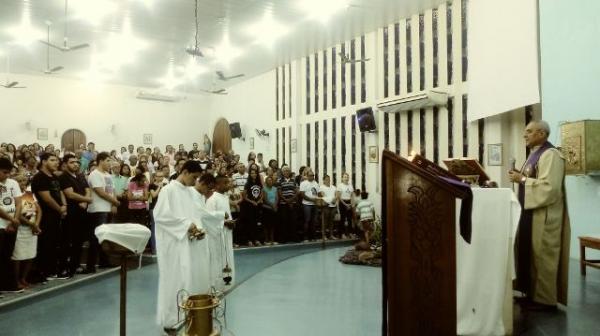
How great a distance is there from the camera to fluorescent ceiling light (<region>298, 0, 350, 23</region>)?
9.38 metres

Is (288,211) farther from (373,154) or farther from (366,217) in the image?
(373,154)

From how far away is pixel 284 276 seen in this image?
6.30 meters

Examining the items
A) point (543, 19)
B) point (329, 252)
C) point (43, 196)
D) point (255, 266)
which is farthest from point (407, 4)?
point (43, 196)

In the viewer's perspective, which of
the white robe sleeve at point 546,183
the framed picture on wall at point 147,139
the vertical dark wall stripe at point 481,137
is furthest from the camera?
the framed picture on wall at point 147,139

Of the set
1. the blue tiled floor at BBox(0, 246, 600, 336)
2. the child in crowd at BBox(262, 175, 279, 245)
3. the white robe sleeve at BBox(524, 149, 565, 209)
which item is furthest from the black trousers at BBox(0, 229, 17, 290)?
the white robe sleeve at BBox(524, 149, 565, 209)

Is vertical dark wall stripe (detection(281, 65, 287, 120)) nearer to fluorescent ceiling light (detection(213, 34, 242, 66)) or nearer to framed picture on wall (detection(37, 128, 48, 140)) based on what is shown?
fluorescent ceiling light (detection(213, 34, 242, 66))

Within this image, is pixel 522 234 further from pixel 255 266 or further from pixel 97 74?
pixel 97 74

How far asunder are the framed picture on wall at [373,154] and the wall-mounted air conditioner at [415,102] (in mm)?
1073

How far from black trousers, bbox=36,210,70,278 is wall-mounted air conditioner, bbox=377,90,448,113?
692 cm

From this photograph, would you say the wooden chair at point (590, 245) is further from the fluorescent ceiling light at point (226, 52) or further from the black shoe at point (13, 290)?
the fluorescent ceiling light at point (226, 52)

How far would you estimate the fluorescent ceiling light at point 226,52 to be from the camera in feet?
39.8

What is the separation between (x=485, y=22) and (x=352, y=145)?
4702 mm

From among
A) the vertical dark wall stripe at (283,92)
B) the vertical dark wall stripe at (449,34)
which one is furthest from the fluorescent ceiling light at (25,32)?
the vertical dark wall stripe at (449,34)

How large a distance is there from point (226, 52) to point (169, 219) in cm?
964
